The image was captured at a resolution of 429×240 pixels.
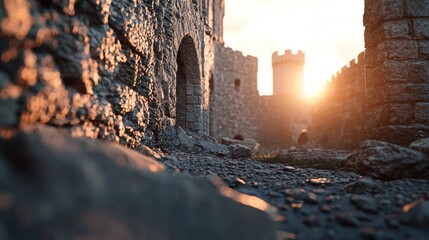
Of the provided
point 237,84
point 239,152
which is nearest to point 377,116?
point 239,152

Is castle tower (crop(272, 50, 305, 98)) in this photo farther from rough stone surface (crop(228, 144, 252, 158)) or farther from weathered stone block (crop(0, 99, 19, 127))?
weathered stone block (crop(0, 99, 19, 127))

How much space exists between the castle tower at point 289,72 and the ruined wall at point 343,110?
40.0 feet

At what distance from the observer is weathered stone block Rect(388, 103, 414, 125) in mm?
3576

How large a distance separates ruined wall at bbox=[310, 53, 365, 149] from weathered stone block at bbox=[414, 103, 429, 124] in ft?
11.1

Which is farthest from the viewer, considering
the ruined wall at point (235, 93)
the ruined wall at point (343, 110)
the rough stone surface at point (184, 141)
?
the ruined wall at point (235, 93)

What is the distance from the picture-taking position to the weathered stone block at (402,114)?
11.7 feet

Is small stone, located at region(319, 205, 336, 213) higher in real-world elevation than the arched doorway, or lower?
lower

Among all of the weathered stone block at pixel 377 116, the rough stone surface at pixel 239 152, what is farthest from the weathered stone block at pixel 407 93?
the rough stone surface at pixel 239 152

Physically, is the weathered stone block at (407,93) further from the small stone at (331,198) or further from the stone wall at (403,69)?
the small stone at (331,198)

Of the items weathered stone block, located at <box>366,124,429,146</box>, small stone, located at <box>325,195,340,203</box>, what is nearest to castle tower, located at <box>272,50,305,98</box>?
weathered stone block, located at <box>366,124,429,146</box>

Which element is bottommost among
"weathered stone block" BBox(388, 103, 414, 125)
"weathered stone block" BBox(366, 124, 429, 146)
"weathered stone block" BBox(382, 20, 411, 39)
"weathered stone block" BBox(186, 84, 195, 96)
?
"weathered stone block" BBox(366, 124, 429, 146)

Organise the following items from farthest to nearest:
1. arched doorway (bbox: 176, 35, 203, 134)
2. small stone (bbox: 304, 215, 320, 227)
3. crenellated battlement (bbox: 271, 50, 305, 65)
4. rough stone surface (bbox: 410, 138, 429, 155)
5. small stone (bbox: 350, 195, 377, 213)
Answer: crenellated battlement (bbox: 271, 50, 305, 65)
arched doorway (bbox: 176, 35, 203, 134)
rough stone surface (bbox: 410, 138, 429, 155)
small stone (bbox: 350, 195, 377, 213)
small stone (bbox: 304, 215, 320, 227)

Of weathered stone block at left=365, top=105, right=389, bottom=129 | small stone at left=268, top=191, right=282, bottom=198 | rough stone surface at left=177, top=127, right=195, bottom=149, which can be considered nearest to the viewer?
small stone at left=268, top=191, right=282, bottom=198

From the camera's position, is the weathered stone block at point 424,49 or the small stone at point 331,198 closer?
the small stone at point 331,198
